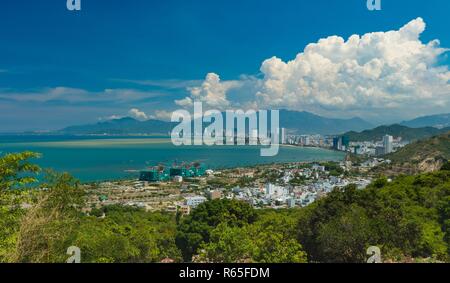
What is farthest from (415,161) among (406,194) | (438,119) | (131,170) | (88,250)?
(438,119)

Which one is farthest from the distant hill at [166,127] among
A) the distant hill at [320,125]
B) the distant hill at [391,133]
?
the distant hill at [391,133]

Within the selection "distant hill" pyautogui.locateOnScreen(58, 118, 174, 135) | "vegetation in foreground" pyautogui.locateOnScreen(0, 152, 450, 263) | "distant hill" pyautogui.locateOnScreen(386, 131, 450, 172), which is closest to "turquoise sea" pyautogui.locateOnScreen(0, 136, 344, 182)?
"distant hill" pyautogui.locateOnScreen(58, 118, 174, 135)

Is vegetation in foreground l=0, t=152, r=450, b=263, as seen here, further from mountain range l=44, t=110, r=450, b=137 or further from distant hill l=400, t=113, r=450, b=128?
distant hill l=400, t=113, r=450, b=128

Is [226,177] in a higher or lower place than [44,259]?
lower

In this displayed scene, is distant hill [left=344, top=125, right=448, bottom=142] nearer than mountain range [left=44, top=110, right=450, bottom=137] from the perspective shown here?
No

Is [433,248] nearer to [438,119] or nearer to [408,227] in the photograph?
[408,227]

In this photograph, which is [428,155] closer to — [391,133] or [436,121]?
[391,133]
